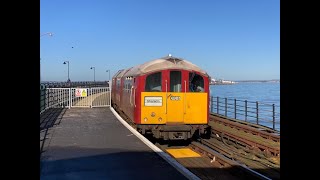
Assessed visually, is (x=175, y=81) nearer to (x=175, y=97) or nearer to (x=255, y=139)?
(x=175, y=97)

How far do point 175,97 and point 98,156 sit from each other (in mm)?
5174

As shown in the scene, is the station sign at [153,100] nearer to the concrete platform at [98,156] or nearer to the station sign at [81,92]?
the concrete platform at [98,156]

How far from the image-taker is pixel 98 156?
29.6ft

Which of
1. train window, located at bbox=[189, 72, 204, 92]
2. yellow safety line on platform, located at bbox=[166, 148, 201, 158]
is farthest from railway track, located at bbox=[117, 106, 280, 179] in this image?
train window, located at bbox=[189, 72, 204, 92]

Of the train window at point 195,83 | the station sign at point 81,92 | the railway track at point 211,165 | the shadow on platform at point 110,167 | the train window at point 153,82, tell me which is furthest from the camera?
the station sign at point 81,92

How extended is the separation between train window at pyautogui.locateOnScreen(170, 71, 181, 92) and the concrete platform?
231cm

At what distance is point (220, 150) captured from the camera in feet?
42.6

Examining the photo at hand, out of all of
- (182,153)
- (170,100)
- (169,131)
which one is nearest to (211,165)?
(182,153)

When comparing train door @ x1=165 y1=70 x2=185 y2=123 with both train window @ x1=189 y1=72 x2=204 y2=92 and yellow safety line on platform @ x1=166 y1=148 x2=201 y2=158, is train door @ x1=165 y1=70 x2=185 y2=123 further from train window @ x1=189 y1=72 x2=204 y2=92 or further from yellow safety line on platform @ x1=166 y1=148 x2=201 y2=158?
yellow safety line on platform @ x1=166 y1=148 x2=201 y2=158

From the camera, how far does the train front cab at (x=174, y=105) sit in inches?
528

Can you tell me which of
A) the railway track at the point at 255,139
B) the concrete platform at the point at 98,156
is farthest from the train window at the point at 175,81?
the railway track at the point at 255,139

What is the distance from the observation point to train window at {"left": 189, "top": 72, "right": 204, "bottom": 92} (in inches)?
547
